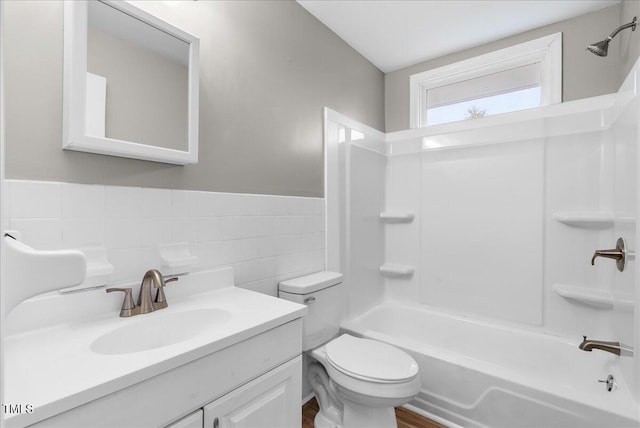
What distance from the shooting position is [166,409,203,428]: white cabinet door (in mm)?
871

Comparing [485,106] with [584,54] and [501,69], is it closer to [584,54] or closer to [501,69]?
[501,69]

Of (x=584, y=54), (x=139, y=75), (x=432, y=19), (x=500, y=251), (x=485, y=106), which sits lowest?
(x=500, y=251)

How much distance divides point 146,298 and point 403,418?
64.9 inches

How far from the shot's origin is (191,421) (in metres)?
0.90

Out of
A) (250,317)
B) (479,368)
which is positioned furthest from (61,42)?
(479,368)

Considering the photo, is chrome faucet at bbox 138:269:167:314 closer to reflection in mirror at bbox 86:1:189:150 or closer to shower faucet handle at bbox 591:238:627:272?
reflection in mirror at bbox 86:1:189:150

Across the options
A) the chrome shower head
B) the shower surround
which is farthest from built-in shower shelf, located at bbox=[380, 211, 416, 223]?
the chrome shower head

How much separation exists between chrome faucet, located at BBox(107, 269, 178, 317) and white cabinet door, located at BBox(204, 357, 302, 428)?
45 cm

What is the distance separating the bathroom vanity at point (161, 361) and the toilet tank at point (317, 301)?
404mm

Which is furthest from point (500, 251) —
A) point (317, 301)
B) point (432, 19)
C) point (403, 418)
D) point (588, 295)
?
point (432, 19)

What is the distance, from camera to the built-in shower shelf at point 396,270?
2771mm

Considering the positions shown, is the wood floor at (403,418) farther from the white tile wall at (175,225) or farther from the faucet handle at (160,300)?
the faucet handle at (160,300)

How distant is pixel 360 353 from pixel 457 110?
2165 millimetres

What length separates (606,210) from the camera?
77.9 inches
